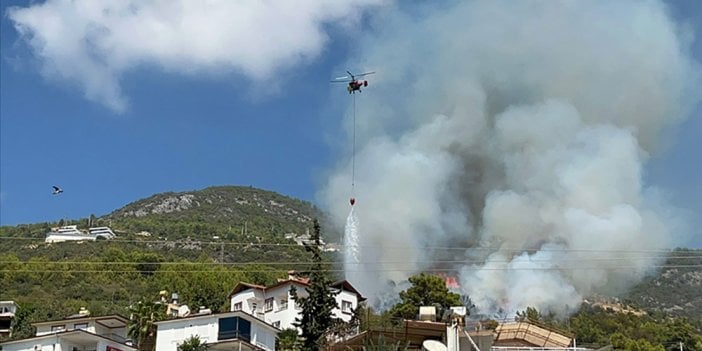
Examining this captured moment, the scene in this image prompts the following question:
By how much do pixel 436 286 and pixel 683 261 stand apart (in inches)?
3869

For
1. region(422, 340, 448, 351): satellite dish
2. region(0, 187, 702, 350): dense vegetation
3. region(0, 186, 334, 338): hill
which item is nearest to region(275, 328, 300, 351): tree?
region(0, 187, 702, 350): dense vegetation

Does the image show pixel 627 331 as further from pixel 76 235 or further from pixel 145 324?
pixel 76 235

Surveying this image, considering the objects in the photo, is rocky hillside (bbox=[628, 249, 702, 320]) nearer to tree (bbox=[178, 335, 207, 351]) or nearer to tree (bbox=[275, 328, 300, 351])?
tree (bbox=[275, 328, 300, 351])

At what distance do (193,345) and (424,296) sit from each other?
26.9 meters

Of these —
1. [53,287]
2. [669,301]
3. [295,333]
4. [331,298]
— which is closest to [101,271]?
[53,287]

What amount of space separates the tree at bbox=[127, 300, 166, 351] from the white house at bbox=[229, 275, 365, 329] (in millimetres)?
9643

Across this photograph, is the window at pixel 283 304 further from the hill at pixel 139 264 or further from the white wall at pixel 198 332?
the white wall at pixel 198 332

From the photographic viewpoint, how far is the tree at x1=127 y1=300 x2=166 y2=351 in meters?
60.0

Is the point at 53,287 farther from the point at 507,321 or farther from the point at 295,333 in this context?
the point at 507,321

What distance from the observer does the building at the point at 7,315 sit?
3139 inches

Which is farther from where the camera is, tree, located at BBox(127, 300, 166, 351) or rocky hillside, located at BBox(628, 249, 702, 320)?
rocky hillside, located at BBox(628, 249, 702, 320)

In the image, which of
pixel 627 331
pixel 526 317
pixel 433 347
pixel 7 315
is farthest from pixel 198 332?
pixel 627 331

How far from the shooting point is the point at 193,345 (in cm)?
5159

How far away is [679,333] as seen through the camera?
81688 millimetres
